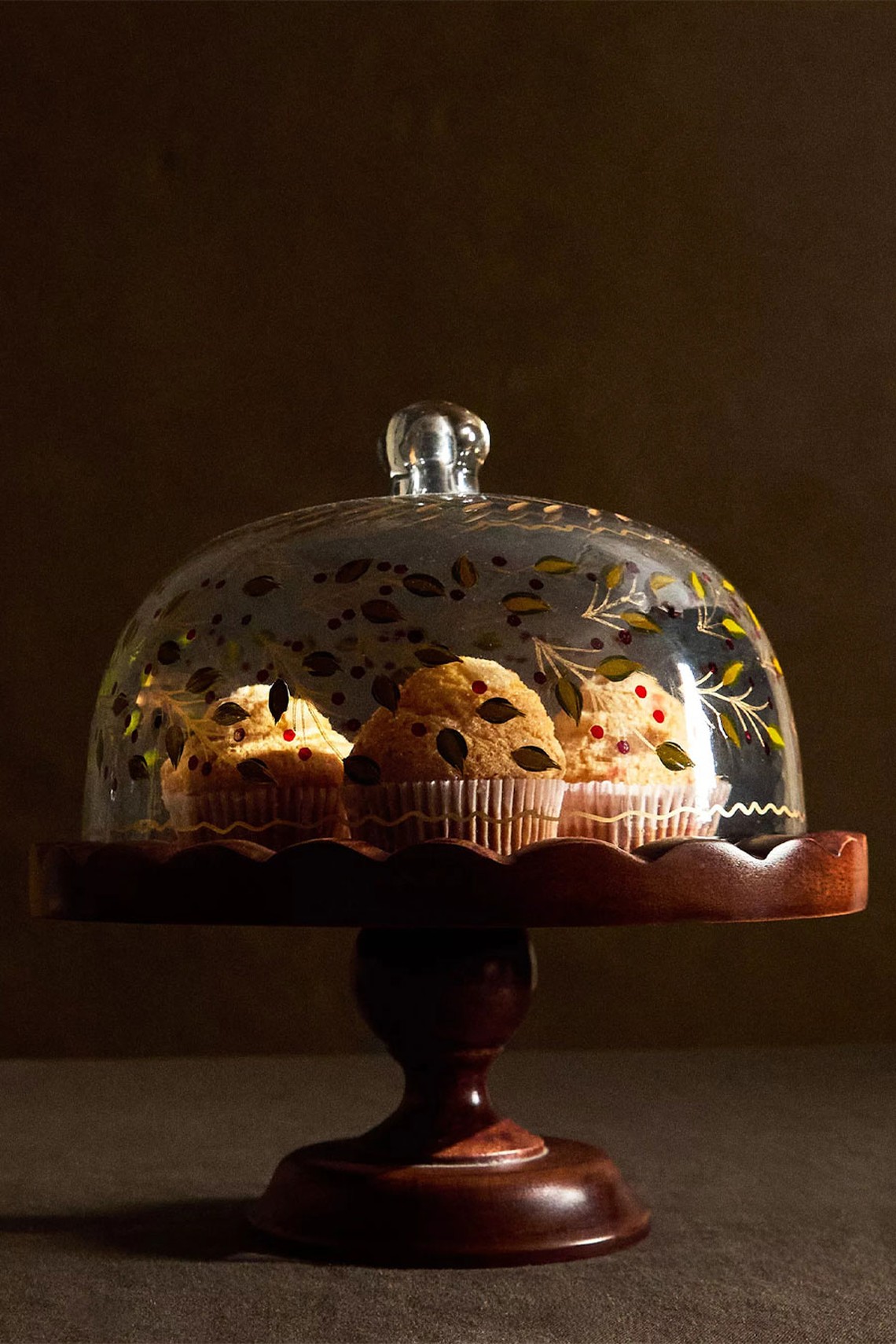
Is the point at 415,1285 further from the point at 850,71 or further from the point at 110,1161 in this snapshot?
the point at 850,71

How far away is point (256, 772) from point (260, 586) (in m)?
0.18

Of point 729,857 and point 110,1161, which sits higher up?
point 729,857

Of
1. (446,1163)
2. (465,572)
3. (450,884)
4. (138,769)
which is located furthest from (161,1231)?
(465,572)

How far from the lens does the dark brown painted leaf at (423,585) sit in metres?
1.30

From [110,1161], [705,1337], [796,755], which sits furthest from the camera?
[110,1161]

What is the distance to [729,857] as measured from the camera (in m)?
1.17

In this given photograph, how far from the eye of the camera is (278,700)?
1279 mm

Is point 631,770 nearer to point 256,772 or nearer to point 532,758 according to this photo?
point 532,758

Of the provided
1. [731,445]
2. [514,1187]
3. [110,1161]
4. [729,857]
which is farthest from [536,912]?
[731,445]

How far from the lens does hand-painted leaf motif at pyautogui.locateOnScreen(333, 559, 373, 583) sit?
1.32m

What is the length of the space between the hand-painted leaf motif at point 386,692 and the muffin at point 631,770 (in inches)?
4.8

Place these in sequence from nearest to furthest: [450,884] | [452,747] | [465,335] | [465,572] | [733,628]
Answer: [450,884] → [452,747] → [465,572] → [733,628] → [465,335]

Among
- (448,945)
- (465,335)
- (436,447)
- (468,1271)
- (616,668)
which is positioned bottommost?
(468,1271)

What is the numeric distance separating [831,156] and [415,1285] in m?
2.13
